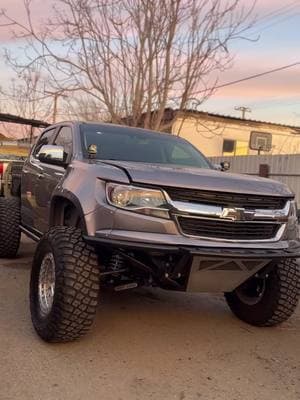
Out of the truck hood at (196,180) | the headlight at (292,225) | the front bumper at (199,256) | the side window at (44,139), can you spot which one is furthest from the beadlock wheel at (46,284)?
the side window at (44,139)

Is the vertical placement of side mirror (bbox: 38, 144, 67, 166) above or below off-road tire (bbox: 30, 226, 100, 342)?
above

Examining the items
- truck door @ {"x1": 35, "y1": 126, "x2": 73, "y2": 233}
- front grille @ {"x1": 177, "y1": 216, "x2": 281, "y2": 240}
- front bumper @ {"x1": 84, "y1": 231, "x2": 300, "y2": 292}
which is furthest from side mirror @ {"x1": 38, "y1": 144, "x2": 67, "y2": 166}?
front grille @ {"x1": 177, "y1": 216, "x2": 281, "y2": 240}

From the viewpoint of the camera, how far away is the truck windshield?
5730mm

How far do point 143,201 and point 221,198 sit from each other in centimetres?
63

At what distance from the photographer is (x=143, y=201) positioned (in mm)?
4371

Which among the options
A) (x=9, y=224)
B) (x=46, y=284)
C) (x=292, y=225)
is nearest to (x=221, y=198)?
(x=292, y=225)

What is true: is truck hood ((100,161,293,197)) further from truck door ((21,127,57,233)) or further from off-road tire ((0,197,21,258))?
off-road tire ((0,197,21,258))

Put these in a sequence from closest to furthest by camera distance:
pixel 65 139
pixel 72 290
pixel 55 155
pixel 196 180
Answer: pixel 72 290
pixel 196 180
pixel 55 155
pixel 65 139

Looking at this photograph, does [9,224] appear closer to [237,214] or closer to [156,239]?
[156,239]

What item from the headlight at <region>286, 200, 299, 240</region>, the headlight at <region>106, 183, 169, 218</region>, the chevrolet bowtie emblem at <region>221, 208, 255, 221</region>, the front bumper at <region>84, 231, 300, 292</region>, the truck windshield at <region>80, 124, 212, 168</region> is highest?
the truck windshield at <region>80, 124, 212, 168</region>

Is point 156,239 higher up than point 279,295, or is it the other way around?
point 156,239

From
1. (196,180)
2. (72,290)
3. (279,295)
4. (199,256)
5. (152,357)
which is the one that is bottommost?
(152,357)

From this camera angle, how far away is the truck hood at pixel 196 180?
4410mm

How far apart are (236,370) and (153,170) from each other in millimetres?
1685
